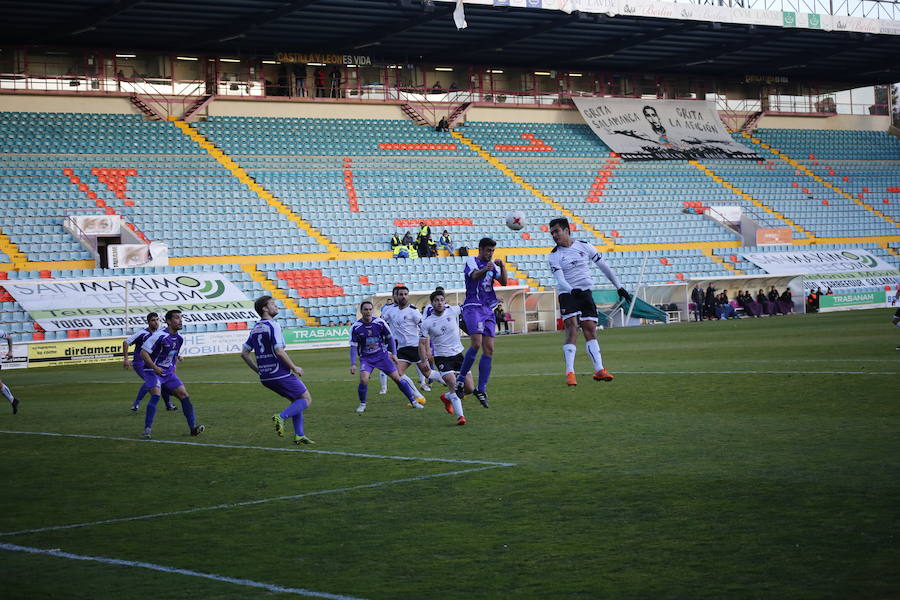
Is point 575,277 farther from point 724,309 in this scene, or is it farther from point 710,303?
point 724,309

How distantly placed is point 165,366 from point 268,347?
2879 millimetres

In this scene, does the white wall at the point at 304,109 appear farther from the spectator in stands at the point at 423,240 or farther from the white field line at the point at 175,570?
the white field line at the point at 175,570

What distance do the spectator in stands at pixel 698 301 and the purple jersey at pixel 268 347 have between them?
33.4m

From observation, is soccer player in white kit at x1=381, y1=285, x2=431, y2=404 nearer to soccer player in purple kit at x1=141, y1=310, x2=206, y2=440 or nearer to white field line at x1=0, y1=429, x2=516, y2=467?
soccer player in purple kit at x1=141, y1=310, x2=206, y2=440

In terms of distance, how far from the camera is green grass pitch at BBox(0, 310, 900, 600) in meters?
6.26

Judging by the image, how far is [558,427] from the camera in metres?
12.6

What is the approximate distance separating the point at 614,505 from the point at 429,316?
7.99 m

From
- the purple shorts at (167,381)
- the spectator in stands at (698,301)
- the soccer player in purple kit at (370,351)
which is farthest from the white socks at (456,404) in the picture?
the spectator in stands at (698,301)

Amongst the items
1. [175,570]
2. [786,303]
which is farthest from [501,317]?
[175,570]

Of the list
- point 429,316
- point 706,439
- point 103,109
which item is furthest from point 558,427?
point 103,109

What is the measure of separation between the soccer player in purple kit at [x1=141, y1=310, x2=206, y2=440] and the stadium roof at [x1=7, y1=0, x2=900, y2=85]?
27.8 meters

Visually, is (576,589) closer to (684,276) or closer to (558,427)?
(558,427)

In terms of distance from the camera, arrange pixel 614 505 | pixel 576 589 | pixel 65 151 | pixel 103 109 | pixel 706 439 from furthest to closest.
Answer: pixel 103 109, pixel 65 151, pixel 706 439, pixel 614 505, pixel 576 589

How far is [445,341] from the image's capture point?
50.1 feet
